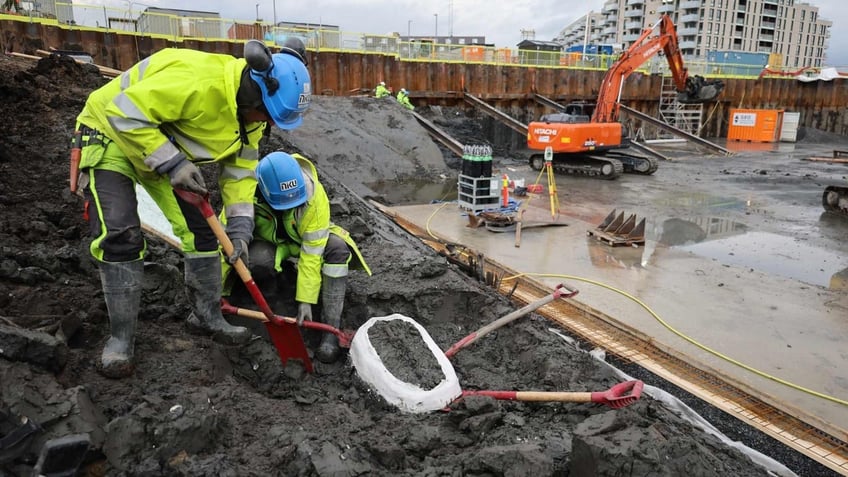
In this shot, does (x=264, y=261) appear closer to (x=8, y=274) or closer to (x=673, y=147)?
(x=8, y=274)

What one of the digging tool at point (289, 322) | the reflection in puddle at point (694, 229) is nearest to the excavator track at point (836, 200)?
the reflection in puddle at point (694, 229)

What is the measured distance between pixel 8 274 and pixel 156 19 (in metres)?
15.4

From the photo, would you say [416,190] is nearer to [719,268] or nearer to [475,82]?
[719,268]

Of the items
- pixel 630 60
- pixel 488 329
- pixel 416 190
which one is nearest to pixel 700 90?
pixel 630 60

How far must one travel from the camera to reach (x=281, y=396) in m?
2.90

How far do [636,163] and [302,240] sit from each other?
1213 cm

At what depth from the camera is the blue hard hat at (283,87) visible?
268cm

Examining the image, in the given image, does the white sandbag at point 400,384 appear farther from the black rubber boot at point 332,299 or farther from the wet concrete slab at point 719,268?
the wet concrete slab at point 719,268

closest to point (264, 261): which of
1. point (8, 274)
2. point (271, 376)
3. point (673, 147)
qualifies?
point (271, 376)

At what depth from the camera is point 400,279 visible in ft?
13.9

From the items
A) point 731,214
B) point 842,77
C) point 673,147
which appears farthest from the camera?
point 842,77

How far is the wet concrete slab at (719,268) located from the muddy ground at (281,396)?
1401 millimetres

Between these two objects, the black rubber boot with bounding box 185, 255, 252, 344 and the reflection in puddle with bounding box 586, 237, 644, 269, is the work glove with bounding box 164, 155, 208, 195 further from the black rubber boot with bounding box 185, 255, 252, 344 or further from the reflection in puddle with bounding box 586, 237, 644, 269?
the reflection in puddle with bounding box 586, 237, 644, 269

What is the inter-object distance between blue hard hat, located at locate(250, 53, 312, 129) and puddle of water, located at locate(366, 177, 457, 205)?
23.3 ft
